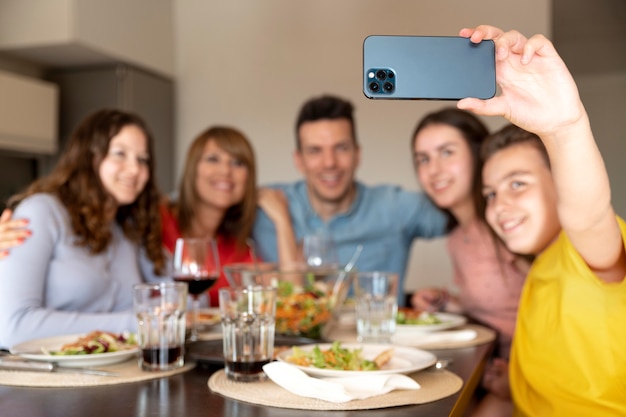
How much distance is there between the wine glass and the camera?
1406mm

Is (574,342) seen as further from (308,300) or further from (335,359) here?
(308,300)

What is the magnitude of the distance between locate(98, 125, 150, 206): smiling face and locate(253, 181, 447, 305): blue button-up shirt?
69 centimetres

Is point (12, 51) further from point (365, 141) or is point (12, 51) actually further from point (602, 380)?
point (602, 380)

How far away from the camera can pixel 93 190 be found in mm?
1839

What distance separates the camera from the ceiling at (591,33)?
13.4 ft

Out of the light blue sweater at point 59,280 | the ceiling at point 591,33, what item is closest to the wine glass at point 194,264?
the light blue sweater at point 59,280

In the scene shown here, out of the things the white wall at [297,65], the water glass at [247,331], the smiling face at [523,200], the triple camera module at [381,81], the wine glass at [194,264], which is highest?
the white wall at [297,65]

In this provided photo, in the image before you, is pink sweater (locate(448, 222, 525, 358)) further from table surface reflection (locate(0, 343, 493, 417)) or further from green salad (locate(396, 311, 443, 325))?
table surface reflection (locate(0, 343, 493, 417))

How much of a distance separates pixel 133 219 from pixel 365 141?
7.89 feet

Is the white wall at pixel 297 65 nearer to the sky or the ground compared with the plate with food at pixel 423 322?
nearer to the sky

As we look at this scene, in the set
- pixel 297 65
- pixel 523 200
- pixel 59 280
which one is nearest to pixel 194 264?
pixel 59 280

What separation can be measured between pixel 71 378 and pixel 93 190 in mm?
950

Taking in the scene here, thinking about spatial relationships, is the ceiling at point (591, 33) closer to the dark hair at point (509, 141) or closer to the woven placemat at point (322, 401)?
the dark hair at point (509, 141)

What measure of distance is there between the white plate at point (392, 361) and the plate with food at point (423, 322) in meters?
0.32
